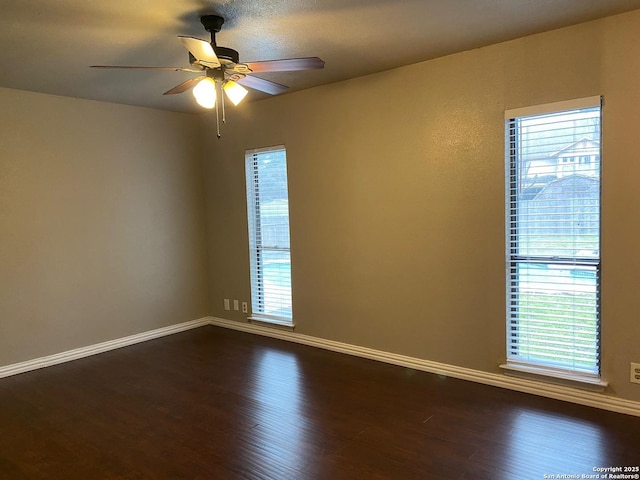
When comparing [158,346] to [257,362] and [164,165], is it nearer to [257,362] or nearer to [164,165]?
[257,362]

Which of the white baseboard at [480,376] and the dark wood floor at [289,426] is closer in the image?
the dark wood floor at [289,426]

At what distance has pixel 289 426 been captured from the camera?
9.69ft

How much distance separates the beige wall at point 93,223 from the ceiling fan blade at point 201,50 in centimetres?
252

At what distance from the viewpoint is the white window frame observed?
307cm

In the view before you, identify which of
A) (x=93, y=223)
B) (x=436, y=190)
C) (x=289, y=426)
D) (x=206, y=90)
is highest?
(x=206, y=90)

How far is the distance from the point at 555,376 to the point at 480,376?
0.55 meters

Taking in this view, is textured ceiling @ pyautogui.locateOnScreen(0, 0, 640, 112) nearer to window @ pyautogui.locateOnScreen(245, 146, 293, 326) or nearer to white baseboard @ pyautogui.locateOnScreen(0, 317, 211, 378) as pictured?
window @ pyautogui.locateOnScreen(245, 146, 293, 326)

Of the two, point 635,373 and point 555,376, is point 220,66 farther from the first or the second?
point 635,373

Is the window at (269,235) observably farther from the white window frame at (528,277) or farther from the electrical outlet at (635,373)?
the electrical outlet at (635,373)

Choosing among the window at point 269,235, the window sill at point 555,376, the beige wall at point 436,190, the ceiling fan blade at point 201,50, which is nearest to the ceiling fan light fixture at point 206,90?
the ceiling fan blade at point 201,50

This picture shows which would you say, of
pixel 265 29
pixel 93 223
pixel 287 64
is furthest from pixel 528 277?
pixel 93 223

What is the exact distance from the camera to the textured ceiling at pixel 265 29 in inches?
102

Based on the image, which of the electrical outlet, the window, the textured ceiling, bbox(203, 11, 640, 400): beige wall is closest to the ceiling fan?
the textured ceiling

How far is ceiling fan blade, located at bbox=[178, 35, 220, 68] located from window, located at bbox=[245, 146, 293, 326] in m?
2.18
